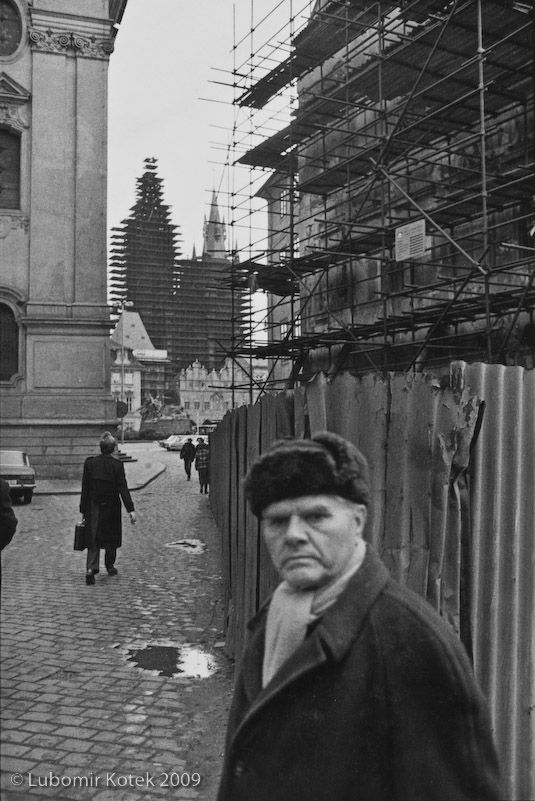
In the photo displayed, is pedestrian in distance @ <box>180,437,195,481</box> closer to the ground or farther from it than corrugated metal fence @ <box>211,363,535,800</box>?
closer to the ground

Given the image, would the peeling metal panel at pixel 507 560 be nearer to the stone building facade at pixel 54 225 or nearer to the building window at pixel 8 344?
the stone building facade at pixel 54 225

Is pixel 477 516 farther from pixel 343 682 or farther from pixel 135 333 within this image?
pixel 135 333

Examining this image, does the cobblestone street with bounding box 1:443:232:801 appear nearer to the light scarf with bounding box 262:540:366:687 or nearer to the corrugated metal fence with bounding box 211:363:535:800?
the corrugated metal fence with bounding box 211:363:535:800

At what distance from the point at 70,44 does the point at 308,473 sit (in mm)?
28411

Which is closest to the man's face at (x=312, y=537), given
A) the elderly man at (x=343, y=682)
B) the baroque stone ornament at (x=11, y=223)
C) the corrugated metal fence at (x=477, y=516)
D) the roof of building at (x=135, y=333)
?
the elderly man at (x=343, y=682)

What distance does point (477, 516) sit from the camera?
3.43 m

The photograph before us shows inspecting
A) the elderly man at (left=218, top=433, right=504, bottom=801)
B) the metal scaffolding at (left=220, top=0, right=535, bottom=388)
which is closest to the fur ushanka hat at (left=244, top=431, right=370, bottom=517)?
the elderly man at (left=218, top=433, right=504, bottom=801)

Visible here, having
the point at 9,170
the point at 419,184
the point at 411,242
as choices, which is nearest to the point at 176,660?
the point at 411,242

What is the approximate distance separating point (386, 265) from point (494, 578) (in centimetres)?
1250

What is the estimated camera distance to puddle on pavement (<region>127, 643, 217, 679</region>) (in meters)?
5.88

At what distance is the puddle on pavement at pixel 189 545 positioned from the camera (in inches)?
458

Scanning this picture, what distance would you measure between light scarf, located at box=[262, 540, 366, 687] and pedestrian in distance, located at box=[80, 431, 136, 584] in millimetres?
7730

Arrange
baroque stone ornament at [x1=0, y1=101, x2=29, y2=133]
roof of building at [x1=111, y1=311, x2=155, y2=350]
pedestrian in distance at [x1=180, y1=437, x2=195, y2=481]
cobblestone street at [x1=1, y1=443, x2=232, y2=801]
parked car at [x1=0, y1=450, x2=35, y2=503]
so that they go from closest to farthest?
cobblestone street at [x1=1, y1=443, x2=232, y2=801] < parked car at [x1=0, y1=450, x2=35, y2=503] < baroque stone ornament at [x1=0, y1=101, x2=29, y2=133] < pedestrian in distance at [x1=180, y1=437, x2=195, y2=481] < roof of building at [x1=111, y1=311, x2=155, y2=350]

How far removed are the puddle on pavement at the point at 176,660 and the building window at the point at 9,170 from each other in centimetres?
2287
